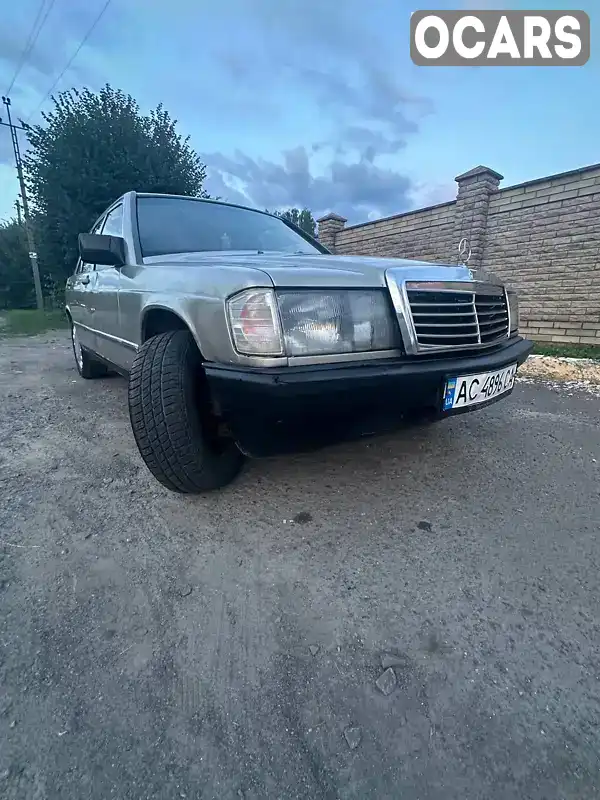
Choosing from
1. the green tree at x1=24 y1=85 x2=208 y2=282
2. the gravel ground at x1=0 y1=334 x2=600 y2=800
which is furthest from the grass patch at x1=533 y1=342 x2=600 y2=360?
the green tree at x1=24 y1=85 x2=208 y2=282

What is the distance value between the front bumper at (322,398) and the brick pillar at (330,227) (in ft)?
26.6

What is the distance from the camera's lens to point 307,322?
4.90 ft

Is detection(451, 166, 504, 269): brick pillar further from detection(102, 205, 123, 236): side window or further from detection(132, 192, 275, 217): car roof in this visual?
detection(102, 205, 123, 236): side window

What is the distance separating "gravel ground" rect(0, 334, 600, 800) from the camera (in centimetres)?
91

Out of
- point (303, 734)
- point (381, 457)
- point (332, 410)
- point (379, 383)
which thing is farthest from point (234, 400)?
point (381, 457)

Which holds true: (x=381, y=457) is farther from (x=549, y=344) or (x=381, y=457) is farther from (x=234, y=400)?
(x=549, y=344)

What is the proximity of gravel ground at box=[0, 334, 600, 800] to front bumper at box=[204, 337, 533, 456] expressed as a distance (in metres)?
0.47

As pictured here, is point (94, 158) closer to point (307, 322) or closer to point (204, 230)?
point (204, 230)

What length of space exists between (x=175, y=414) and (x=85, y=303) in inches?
101

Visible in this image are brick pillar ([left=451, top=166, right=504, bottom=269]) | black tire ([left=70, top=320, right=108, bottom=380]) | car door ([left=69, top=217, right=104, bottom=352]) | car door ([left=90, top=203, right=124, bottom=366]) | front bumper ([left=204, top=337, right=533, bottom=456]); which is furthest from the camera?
brick pillar ([left=451, top=166, right=504, bottom=269])

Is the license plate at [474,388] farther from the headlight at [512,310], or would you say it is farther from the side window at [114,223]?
the side window at [114,223]

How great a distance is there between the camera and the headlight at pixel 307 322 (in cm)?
146

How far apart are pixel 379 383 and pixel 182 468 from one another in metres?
0.89

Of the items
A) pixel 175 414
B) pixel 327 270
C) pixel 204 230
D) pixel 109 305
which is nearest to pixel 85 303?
pixel 109 305
